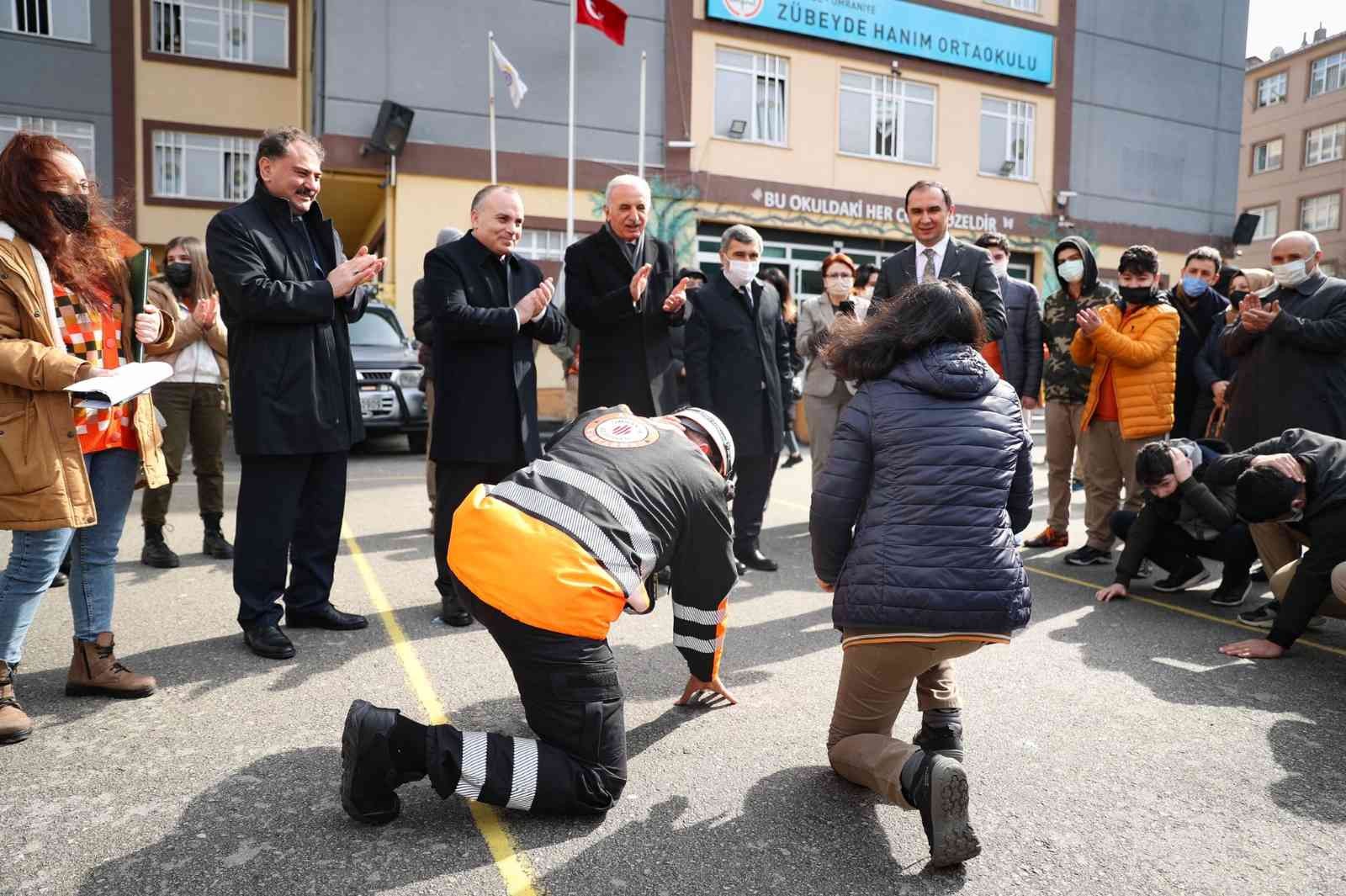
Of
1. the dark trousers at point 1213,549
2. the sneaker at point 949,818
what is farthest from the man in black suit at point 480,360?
the dark trousers at point 1213,549

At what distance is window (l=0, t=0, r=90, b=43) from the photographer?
60.7ft

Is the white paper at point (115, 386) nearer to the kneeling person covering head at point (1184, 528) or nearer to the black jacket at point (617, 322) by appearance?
the black jacket at point (617, 322)

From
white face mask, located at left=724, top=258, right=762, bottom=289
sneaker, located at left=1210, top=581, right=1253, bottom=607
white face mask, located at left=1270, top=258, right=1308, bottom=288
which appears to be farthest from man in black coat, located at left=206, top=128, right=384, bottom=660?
white face mask, located at left=1270, top=258, right=1308, bottom=288

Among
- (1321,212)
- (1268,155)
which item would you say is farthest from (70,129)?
(1268,155)

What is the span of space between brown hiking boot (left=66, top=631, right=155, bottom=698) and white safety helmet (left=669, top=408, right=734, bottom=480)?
234cm

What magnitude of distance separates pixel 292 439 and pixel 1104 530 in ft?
16.6

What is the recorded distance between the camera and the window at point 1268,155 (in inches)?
1614

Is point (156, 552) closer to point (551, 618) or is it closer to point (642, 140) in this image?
point (551, 618)

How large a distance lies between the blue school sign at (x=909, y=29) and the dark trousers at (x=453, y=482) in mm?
16016

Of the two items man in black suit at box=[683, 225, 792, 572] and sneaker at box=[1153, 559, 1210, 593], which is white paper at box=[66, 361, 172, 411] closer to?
man in black suit at box=[683, 225, 792, 572]

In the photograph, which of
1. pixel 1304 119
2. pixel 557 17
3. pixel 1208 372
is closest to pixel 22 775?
pixel 1208 372

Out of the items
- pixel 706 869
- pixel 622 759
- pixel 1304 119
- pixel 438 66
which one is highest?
pixel 1304 119

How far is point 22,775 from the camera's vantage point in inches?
117

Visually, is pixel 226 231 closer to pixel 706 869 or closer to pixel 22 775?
pixel 22 775
